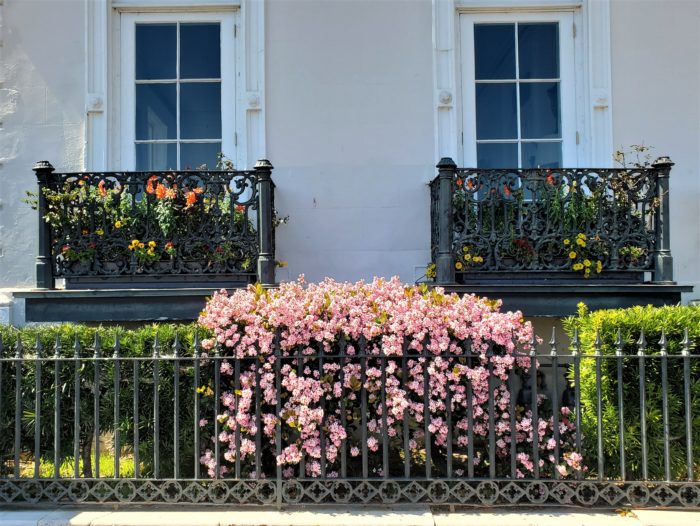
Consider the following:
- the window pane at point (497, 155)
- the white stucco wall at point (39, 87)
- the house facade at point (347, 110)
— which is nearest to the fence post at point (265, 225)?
the house facade at point (347, 110)

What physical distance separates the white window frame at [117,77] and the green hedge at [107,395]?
299 cm

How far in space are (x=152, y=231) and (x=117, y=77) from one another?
233 centimetres

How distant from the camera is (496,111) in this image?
24.5 feet

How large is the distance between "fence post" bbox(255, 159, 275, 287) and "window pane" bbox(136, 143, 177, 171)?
1.71 metres

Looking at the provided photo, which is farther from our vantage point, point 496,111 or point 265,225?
point 496,111

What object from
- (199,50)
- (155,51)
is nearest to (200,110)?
(199,50)

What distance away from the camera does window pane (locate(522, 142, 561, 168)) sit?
291 inches

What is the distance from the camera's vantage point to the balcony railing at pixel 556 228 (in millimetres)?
6289

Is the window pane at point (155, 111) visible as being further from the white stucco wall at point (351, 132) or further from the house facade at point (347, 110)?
the white stucco wall at point (351, 132)

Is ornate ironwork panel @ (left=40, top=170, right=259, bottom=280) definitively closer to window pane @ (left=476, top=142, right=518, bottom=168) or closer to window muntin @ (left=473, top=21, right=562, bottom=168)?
window pane @ (left=476, top=142, right=518, bottom=168)

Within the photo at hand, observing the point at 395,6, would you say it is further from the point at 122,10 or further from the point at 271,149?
the point at 122,10

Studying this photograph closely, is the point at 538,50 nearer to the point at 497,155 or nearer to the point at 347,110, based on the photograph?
the point at 497,155

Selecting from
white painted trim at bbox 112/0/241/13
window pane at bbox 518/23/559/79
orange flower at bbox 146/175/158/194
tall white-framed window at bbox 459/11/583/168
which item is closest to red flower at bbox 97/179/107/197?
orange flower at bbox 146/175/158/194

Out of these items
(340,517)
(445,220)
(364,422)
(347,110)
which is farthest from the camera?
(347,110)
